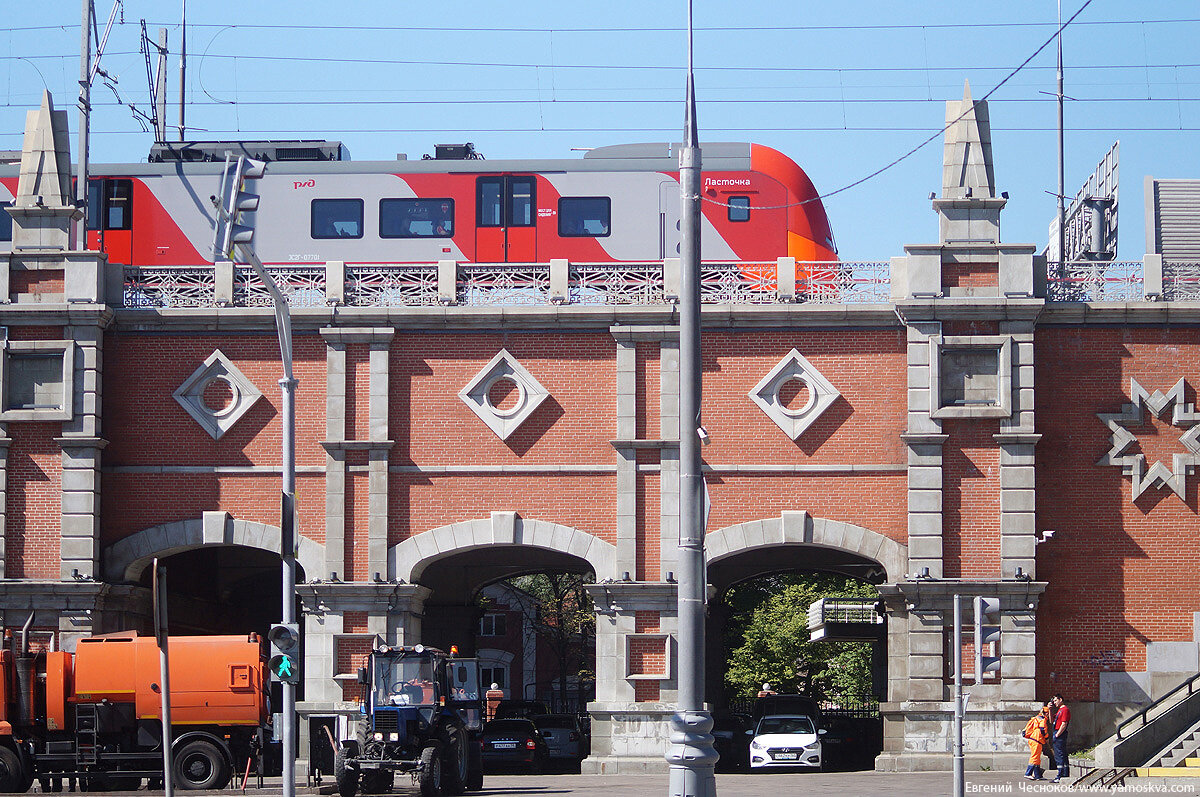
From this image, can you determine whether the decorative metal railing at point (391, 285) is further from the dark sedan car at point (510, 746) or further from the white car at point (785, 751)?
the white car at point (785, 751)

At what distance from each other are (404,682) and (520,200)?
11699mm

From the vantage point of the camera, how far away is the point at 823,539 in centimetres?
2969

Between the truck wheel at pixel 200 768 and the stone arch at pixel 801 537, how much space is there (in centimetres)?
924

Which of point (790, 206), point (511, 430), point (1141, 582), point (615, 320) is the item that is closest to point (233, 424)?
point (511, 430)

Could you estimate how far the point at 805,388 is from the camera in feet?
98.4

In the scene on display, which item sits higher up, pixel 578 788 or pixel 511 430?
pixel 511 430

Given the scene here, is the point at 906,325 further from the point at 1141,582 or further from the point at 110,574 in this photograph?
the point at 110,574

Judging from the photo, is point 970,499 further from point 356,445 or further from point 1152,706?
point 356,445

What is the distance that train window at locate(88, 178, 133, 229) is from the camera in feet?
114

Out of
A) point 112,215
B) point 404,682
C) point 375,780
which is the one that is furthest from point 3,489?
point 375,780

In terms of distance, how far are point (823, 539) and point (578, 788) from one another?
21.1 ft

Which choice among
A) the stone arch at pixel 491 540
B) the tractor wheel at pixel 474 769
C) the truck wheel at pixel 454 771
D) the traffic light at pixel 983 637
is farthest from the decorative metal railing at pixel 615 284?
A: the traffic light at pixel 983 637

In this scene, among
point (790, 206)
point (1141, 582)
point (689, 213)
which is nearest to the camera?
point (689, 213)

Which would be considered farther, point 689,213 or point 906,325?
point 906,325
